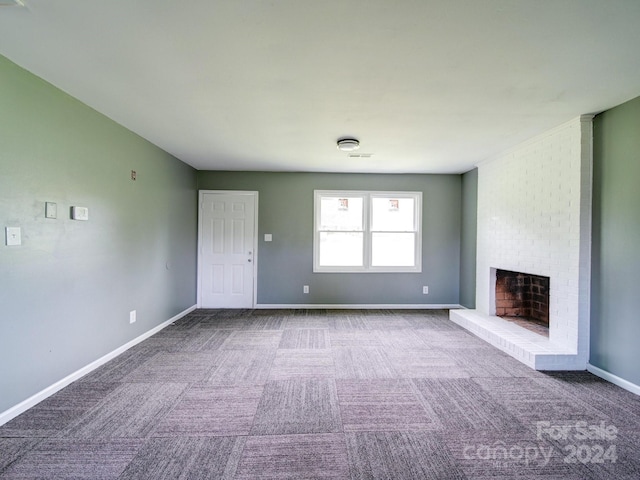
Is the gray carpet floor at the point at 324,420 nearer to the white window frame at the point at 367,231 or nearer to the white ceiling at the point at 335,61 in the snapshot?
the white window frame at the point at 367,231

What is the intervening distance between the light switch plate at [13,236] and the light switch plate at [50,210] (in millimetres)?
243

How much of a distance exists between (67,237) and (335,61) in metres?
2.48

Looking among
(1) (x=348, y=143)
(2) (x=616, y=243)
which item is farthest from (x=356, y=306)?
(2) (x=616, y=243)

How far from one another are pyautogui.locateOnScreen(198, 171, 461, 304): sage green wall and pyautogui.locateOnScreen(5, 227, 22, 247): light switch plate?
10.4 feet

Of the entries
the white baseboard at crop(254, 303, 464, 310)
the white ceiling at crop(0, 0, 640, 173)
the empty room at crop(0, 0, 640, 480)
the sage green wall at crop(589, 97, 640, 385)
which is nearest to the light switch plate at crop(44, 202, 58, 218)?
the empty room at crop(0, 0, 640, 480)

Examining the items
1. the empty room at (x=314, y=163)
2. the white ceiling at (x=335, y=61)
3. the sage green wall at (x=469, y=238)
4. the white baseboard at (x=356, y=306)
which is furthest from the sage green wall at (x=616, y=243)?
the white baseboard at (x=356, y=306)

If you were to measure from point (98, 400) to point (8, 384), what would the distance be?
1.78ft

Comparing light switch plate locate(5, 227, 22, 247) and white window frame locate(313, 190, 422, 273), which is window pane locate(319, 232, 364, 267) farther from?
light switch plate locate(5, 227, 22, 247)

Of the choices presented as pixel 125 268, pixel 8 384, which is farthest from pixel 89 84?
pixel 8 384

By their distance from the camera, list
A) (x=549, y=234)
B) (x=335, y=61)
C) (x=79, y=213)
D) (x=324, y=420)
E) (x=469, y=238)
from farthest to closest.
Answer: (x=469, y=238), (x=549, y=234), (x=79, y=213), (x=324, y=420), (x=335, y=61)

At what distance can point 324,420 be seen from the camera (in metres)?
2.03

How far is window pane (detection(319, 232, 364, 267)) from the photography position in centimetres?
517

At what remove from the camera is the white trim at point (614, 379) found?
241 centimetres

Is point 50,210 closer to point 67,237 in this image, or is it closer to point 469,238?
point 67,237
